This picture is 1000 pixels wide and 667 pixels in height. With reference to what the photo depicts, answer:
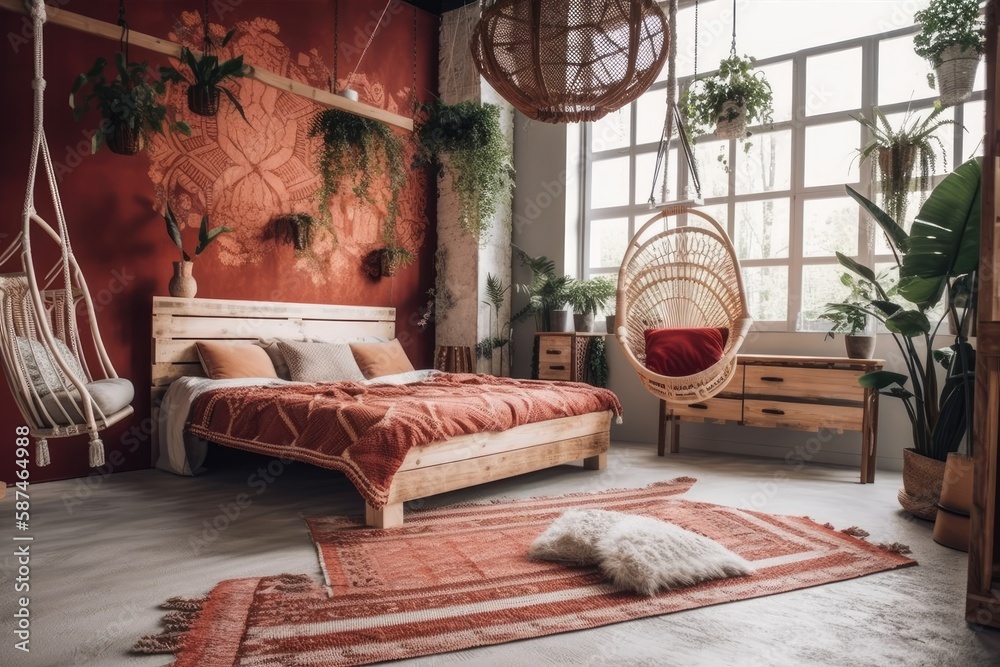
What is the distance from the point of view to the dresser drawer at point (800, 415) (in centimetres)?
394

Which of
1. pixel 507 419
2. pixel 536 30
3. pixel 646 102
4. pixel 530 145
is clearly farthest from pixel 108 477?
pixel 646 102

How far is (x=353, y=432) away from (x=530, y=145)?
12.6 feet

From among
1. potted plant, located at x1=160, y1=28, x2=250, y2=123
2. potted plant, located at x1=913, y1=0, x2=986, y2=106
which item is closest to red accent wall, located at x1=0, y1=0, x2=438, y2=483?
potted plant, located at x1=160, y1=28, x2=250, y2=123

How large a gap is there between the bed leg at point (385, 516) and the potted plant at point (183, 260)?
82.9 inches

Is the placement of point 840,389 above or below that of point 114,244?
below

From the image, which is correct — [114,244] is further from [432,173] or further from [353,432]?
[432,173]

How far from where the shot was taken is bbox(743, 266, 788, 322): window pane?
4.83 meters

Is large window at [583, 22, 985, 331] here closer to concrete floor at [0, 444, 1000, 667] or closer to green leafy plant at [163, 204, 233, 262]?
concrete floor at [0, 444, 1000, 667]

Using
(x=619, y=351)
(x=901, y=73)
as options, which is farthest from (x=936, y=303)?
(x=619, y=351)

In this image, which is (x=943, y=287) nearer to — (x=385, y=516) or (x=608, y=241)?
A: (x=385, y=516)

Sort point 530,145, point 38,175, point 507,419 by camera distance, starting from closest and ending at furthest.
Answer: point 507,419, point 38,175, point 530,145

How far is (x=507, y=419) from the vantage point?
334 centimetres

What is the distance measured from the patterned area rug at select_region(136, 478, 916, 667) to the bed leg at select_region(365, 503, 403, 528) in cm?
6

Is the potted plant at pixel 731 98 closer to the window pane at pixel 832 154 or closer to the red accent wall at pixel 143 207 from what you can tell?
the window pane at pixel 832 154
